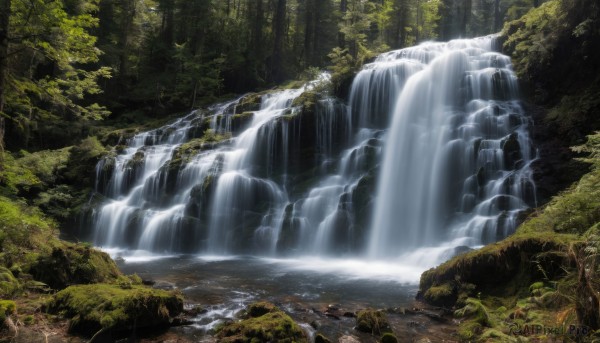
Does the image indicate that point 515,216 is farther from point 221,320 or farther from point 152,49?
point 152,49

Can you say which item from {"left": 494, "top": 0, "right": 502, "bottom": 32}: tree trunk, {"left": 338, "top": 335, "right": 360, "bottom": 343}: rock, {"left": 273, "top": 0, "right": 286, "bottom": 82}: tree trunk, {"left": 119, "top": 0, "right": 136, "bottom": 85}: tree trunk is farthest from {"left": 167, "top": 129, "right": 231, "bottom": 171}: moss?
{"left": 494, "top": 0, "right": 502, "bottom": 32}: tree trunk

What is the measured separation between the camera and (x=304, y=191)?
688 inches

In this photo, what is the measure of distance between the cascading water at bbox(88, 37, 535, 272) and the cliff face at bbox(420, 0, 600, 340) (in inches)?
38.2

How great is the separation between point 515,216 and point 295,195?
841 centimetres

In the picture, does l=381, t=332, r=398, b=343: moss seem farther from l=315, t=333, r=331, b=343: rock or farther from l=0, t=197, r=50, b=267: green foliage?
l=0, t=197, r=50, b=267: green foliage

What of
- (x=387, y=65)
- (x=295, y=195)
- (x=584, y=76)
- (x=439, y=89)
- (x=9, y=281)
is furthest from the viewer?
(x=387, y=65)

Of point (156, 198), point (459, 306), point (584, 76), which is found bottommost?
point (459, 306)

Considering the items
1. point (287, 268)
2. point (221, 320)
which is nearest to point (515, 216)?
point (287, 268)

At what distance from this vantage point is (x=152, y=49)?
33.0 meters

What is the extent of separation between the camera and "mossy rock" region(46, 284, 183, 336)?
5766mm

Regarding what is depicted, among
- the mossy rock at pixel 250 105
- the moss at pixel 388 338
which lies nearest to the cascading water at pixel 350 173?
the mossy rock at pixel 250 105

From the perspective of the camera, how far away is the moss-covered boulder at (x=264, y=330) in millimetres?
5703

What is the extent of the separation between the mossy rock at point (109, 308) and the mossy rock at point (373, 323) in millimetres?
3115

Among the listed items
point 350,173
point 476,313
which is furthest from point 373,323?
point 350,173
